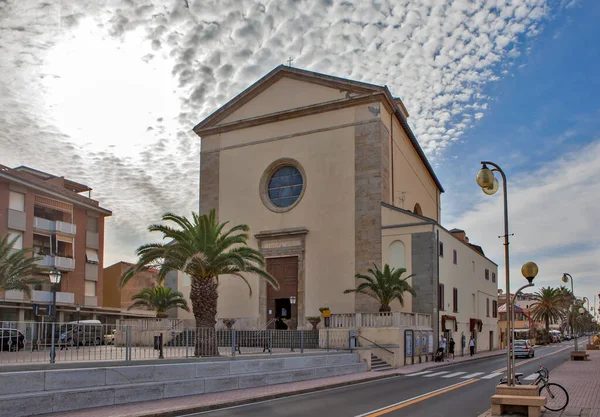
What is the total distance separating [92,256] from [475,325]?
3237 centimetres

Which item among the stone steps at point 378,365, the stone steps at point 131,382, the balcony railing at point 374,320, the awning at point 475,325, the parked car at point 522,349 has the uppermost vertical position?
the balcony railing at point 374,320

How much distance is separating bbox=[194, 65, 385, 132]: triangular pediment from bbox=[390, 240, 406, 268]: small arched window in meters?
9.34

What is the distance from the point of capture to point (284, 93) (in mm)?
39719

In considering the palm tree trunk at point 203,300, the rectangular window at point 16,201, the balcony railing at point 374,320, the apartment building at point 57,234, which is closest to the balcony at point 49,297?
the apartment building at point 57,234

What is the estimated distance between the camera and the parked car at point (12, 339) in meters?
13.0

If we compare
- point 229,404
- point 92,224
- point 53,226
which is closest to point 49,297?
point 53,226

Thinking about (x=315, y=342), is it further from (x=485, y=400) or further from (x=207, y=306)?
(x=485, y=400)

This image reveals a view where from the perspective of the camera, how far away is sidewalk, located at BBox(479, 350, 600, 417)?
39.7 ft

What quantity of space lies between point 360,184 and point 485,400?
21718mm

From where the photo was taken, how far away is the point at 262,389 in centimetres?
1756

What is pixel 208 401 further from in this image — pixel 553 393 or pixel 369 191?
pixel 369 191

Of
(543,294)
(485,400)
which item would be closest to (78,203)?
(485,400)

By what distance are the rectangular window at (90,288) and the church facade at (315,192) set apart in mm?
16552

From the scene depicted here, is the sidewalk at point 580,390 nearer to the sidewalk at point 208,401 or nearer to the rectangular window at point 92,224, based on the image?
the sidewalk at point 208,401
